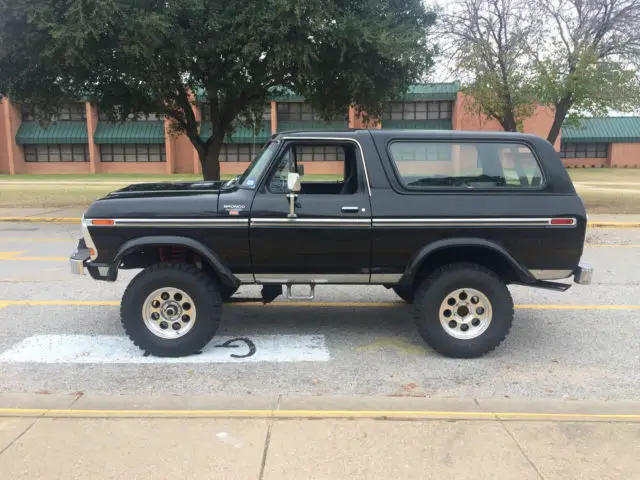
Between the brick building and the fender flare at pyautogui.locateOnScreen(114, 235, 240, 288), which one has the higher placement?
the brick building

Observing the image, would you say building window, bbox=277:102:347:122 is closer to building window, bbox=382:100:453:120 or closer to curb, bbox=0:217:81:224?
building window, bbox=382:100:453:120

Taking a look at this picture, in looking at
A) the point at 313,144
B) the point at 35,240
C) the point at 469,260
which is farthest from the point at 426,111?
the point at 313,144

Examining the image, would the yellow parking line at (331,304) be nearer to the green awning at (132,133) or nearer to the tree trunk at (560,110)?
the tree trunk at (560,110)

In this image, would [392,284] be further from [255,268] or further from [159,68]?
[159,68]

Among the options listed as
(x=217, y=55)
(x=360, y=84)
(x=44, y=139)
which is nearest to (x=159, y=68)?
(x=217, y=55)

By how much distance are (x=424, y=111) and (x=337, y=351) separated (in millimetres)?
47873

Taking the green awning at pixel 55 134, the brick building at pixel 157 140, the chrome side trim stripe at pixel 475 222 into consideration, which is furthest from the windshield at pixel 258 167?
the green awning at pixel 55 134

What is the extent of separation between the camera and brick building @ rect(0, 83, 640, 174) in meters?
50.2

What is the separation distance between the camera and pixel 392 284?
4949 millimetres

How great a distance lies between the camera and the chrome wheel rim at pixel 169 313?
470 cm

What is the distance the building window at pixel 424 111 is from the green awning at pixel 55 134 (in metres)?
28.8

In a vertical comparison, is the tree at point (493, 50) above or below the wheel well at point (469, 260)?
above

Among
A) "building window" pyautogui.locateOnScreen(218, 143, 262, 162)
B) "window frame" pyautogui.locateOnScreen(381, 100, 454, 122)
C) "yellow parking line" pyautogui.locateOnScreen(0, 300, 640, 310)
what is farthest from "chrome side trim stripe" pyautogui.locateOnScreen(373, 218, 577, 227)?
"building window" pyautogui.locateOnScreen(218, 143, 262, 162)

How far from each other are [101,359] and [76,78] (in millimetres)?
13284
